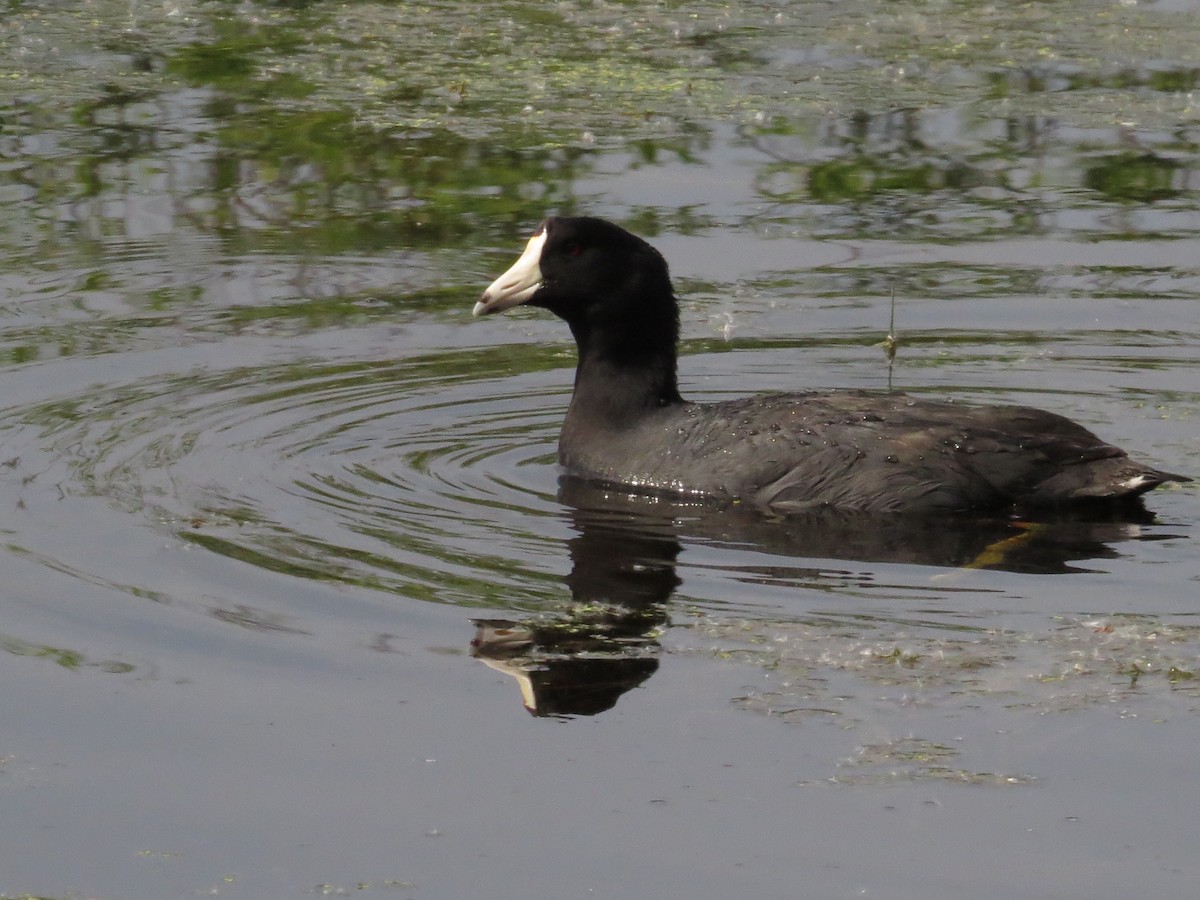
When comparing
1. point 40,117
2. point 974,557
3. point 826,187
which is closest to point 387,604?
point 974,557

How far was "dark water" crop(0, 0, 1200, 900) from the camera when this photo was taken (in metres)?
4.18

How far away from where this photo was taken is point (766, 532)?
6.34 meters

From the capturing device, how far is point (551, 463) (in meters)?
7.23

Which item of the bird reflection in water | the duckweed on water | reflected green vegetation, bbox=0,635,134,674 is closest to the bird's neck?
the bird reflection in water

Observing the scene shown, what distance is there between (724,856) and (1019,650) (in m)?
1.40

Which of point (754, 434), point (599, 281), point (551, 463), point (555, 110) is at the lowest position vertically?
point (551, 463)

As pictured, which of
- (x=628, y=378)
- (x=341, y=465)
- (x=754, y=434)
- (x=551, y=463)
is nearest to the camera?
(x=754, y=434)

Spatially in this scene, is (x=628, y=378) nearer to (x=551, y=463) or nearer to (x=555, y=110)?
(x=551, y=463)

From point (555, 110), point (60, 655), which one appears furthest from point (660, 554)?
point (555, 110)

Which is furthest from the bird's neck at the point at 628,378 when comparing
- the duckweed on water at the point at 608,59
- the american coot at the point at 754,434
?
the duckweed on water at the point at 608,59

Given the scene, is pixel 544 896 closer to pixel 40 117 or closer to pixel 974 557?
pixel 974 557

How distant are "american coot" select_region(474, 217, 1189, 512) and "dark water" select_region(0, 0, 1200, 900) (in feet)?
0.48

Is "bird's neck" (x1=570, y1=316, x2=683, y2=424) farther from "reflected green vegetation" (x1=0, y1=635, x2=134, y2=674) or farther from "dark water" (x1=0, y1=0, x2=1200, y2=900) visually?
"reflected green vegetation" (x1=0, y1=635, x2=134, y2=674)

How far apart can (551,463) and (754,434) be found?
35.0 inches
